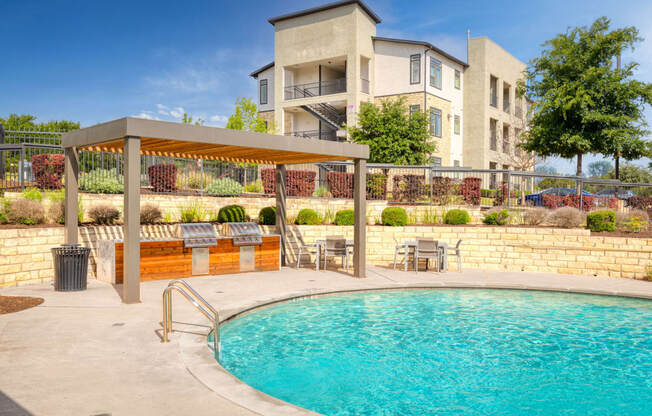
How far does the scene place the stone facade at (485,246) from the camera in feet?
33.4

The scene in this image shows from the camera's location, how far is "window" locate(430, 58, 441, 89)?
29.5 m

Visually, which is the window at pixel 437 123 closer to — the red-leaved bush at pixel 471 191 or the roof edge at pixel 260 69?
the roof edge at pixel 260 69

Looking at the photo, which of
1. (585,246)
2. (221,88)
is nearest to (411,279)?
(585,246)

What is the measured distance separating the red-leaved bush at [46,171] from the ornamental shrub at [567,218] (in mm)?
15335

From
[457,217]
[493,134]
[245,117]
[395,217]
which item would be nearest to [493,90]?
[493,134]

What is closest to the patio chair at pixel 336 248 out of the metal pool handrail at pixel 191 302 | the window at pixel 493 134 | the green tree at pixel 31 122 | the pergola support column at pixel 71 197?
the pergola support column at pixel 71 197

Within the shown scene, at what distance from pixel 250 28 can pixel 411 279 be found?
3065 centimetres

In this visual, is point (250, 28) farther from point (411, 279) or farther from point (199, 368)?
point (199, 368)

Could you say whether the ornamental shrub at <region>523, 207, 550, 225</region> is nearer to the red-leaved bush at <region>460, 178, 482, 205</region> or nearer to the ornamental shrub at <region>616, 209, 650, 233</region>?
the ornamental shrub at <region>616, 209, 650, 233</region>

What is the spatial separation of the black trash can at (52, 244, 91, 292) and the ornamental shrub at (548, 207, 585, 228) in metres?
13.2

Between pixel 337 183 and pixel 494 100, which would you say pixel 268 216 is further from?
pixel 494 100

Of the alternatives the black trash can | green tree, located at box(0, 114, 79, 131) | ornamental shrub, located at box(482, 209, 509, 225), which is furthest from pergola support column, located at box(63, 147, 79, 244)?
green tree, located at box(0, 114, 79, 131)

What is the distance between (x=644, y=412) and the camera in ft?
15.5

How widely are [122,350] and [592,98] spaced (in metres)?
22.4
